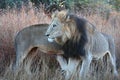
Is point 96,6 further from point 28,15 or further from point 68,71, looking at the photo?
point 68,71

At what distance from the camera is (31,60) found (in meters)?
7.04

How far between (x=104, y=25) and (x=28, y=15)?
1921 millimetres

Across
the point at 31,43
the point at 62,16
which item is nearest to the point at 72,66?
the point at 31,43

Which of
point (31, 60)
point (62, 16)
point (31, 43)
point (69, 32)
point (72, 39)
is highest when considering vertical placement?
point (62, 16)

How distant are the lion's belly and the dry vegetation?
0.23 metres

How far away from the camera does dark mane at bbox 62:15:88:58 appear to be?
6.38 m

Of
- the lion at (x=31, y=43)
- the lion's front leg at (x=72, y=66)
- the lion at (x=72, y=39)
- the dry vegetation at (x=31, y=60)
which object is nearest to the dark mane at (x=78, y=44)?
the lion at (x=72, y=39)

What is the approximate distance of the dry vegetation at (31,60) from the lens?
6293 mm

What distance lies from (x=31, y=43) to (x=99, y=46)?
1.24 metres

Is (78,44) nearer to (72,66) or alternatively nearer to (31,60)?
(72,66)

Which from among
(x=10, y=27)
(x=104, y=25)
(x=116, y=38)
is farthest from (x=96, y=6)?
(x=10, y=27)

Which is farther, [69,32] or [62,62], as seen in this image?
[62,62]

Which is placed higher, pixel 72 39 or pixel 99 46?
pixel 72 39

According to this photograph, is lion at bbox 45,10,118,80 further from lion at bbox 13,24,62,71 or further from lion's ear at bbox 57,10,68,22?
lion at bbox 13,24,62,71
